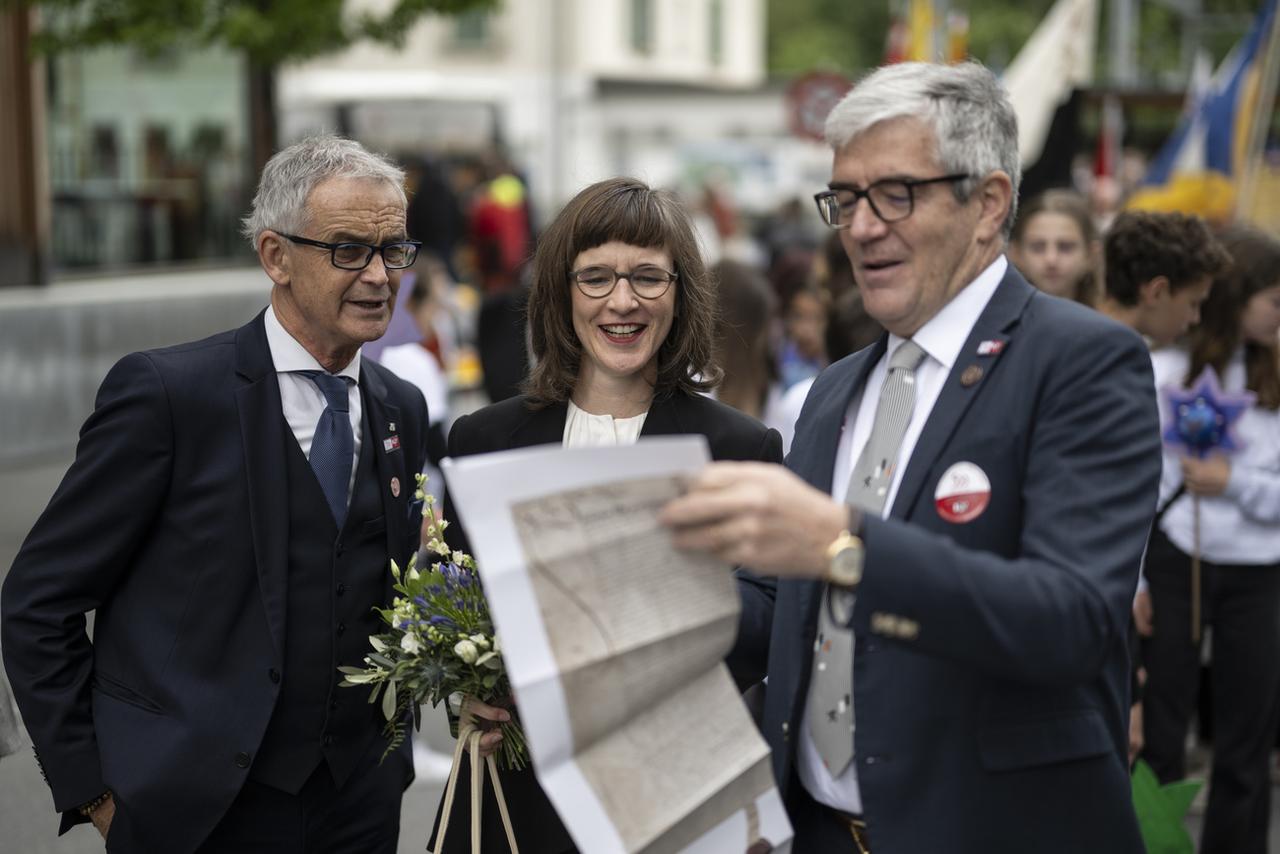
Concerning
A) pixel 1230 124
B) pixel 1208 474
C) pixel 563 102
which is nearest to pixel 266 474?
pixel 1208 474

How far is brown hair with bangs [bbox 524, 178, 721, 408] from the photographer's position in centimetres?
384

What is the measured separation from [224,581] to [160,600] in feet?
0.51

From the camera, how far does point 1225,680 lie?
5871 millimetres

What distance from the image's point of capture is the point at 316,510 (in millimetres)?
3508

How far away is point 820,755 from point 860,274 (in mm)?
810

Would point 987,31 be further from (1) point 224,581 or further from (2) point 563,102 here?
(1) point 224,581

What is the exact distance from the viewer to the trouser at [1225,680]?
5.80 meters

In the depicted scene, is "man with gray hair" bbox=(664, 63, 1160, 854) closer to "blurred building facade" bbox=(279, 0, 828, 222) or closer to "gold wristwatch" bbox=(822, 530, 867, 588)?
"gold wristwatch" bbox=(822, 530, 867, 588)

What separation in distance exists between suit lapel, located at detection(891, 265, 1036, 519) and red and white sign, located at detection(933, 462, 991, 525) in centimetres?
4

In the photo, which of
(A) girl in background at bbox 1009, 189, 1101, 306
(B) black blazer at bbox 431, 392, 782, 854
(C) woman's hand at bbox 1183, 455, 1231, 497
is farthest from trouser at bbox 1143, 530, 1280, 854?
(B) black blazer at bbox 431, 392, 782, 854

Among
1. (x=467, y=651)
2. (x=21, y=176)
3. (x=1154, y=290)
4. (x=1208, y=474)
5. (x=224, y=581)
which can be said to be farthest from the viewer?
(x=21, y=176)

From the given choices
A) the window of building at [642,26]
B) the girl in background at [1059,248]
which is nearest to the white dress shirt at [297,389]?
the girl in background at [1059,248]

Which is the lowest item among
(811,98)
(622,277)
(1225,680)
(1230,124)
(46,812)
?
(46,812)

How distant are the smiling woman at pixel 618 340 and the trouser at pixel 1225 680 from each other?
8.42 feet
